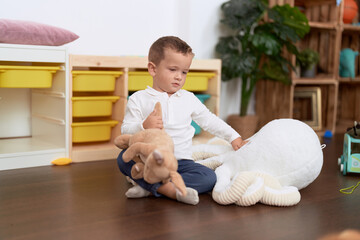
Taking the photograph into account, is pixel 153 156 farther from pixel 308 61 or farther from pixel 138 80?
pixel 308 61

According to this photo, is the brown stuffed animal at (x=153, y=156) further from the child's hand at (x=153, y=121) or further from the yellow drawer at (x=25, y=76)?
the yellow drawer at (x=25, y=76)

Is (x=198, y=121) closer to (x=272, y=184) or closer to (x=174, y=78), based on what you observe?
(x=174, y=78)

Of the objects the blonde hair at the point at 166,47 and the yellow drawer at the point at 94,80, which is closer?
the blonde hair at the point at 166,47

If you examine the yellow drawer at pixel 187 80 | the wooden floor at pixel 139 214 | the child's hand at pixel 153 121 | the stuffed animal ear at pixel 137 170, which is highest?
the yellow drawer at pixel 187 80

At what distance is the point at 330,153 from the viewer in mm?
Answer: 2410

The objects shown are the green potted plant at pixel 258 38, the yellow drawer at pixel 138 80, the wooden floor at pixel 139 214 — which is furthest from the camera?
the green potted plant at pixel 258 38

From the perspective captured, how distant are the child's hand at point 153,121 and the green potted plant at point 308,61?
194cm

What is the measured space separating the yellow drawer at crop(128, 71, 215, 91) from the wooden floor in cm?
67

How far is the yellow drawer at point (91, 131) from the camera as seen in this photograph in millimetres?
2078

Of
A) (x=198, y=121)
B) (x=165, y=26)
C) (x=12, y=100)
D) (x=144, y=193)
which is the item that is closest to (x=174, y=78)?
(x=198, y=121)

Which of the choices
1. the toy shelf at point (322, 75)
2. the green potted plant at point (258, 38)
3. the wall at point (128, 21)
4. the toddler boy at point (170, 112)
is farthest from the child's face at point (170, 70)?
the toy shelf at point (322, 75)

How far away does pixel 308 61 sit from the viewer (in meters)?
3.12

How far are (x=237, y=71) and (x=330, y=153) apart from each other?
2.59 ft

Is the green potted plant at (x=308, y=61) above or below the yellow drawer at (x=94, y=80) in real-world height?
above
